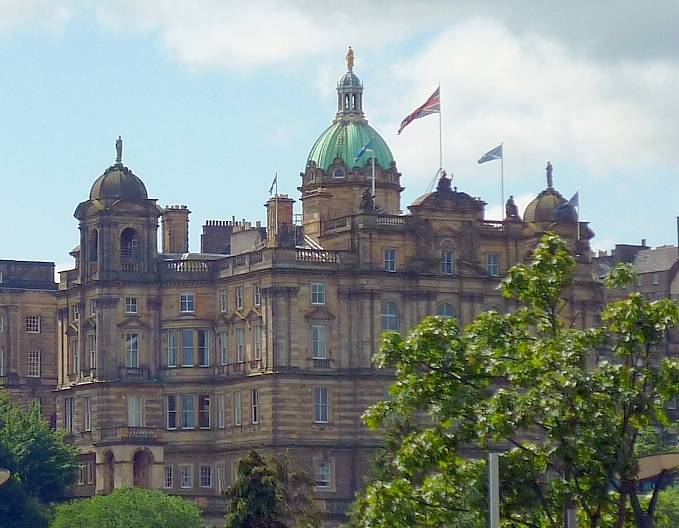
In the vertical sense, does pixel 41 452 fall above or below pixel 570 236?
below

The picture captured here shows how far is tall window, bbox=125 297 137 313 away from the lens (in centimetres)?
16412

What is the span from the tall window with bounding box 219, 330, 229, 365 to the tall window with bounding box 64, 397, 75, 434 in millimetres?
10330

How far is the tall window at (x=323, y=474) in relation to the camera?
15962cm

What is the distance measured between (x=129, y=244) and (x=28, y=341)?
66.8 ft

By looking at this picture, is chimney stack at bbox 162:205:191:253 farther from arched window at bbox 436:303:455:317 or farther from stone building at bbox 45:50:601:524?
arched window at bbox 436:303:455:317

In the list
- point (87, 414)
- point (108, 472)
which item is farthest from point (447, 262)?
point (108, 472)

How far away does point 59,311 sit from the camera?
558 ft

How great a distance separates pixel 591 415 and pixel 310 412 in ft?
309

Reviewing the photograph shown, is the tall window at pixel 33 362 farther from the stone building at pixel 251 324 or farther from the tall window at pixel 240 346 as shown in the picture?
the tall window at pixel 240 346

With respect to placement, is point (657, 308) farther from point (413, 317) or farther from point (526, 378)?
point (413, 317)

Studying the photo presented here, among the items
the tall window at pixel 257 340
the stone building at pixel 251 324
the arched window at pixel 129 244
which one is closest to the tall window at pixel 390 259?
the stone building at pixel 251 324

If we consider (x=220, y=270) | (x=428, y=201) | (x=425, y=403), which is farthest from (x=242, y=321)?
(x=425, y=403)

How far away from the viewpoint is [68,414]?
549ft

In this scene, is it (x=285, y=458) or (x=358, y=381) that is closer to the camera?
(x=285, y=458)
